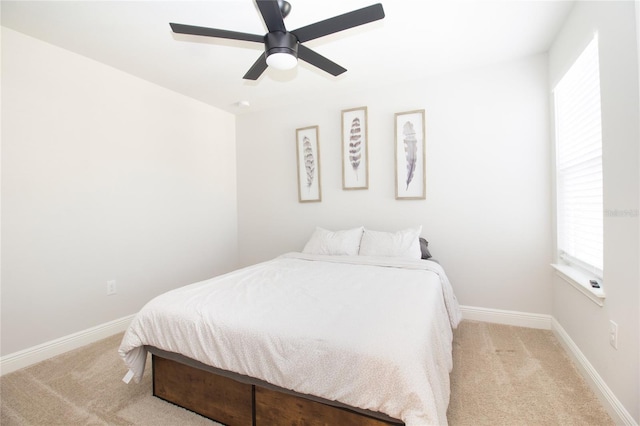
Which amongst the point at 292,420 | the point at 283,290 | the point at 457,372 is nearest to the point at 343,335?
the point at 292,420

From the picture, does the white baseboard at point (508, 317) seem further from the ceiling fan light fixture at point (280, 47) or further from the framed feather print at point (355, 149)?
the ceiling fan light fixture at point (280, 47)

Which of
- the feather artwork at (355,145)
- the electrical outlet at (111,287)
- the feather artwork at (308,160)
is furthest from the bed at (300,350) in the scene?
the feather artwork at (308,160)

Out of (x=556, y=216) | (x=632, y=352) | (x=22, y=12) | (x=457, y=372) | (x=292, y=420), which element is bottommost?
(x=457, y=372)

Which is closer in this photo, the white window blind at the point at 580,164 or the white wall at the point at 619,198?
the white wall at the point at 619,198

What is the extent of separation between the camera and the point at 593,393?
5.54 feet

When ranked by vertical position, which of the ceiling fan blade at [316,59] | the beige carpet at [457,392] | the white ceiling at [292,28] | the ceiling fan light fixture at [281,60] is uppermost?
the white ceiling at [292,28]

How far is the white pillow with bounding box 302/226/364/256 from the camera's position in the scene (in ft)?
9.62

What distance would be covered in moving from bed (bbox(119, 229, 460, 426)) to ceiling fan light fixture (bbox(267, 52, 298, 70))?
4.40 feet

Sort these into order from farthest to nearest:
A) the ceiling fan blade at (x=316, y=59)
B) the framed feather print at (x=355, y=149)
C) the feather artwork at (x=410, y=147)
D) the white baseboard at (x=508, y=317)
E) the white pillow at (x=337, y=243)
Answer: the framed feather print at (x=355, y=149)
the feather artwork at (x=410, y=147)
the white pillow at (x=337, y=243)
the white baseboard at (x=508, y=317)
the ceiling fan blade at (x=316, y=59)

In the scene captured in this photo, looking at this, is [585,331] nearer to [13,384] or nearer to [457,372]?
[457,372]

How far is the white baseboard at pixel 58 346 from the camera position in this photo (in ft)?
6.77

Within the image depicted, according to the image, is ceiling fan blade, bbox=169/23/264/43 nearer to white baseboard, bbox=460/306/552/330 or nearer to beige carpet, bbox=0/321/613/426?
beige carpet, bbox=0/321/613/426

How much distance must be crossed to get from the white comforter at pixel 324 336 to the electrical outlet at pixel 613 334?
830 mm

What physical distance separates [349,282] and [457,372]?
929 millimetres
